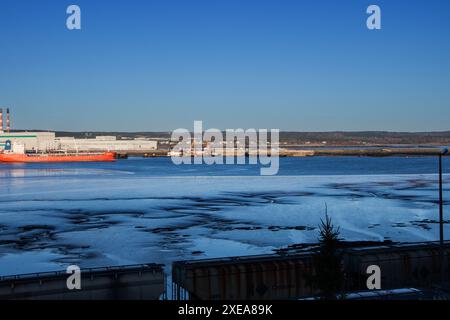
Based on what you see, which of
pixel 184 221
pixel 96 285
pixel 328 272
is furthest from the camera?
pixel 184 221

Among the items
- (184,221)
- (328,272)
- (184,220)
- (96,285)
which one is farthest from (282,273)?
(184,220)

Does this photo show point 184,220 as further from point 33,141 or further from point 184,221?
point 33,141

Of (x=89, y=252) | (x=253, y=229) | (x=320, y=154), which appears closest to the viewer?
(x=89, y=252)

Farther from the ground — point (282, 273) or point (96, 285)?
point (96, 285)

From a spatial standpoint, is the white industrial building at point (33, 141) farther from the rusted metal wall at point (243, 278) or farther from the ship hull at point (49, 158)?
the rusted metal wall at point (243, 278)

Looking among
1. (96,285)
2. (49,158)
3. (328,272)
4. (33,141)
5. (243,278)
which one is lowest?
(243,278)

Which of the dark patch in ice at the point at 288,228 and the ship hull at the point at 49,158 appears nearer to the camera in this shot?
the dark patch in ice at the point at 288,228

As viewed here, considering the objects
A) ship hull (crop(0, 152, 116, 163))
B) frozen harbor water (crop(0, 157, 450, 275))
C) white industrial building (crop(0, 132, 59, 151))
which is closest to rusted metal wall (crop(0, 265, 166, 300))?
frozen harbor water (crop(0, 157, 450, 275))

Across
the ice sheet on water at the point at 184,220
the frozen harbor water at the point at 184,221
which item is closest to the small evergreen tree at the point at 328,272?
the ice sheet on water at the point at 184,220
